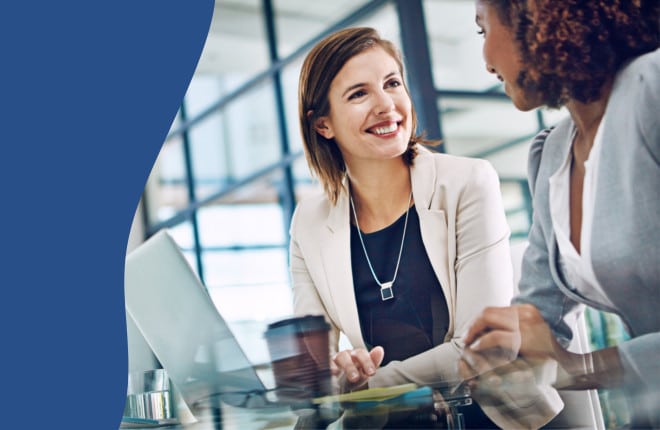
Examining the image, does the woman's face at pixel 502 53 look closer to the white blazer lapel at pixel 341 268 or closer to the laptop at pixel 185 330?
the white blazer lapel at pixel 341 268

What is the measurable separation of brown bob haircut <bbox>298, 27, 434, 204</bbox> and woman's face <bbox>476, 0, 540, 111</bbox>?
14cm

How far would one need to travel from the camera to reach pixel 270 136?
1.36 m

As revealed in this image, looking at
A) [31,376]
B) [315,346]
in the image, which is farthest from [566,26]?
[31,376]

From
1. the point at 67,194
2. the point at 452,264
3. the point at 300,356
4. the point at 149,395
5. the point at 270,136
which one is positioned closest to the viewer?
the point at 452,264

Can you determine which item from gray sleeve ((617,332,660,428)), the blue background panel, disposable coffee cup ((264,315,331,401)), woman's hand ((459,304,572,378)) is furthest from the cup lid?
the blue background panel

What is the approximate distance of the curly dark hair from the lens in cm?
97

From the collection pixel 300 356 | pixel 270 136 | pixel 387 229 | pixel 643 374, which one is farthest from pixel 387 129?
pixel 643 374

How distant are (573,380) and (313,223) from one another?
0.44 meters

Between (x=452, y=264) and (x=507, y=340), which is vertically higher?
(x=452, y=264)

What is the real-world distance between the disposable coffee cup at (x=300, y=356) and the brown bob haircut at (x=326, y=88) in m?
0.20

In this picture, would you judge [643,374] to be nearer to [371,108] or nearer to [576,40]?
[576,40]

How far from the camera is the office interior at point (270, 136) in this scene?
3.60ft

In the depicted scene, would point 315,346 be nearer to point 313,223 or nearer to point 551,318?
point 313,223

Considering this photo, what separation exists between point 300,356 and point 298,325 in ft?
0.15
